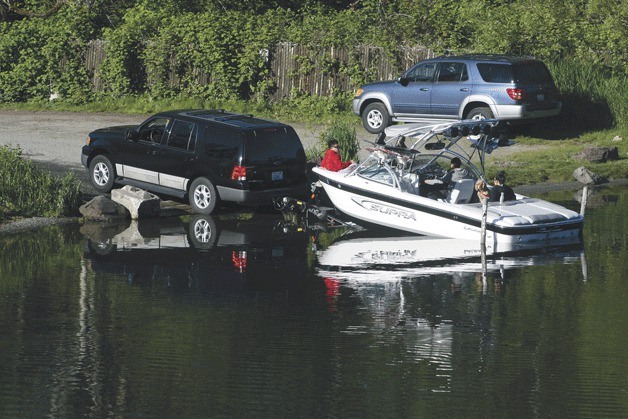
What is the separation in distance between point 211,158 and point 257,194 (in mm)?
1098

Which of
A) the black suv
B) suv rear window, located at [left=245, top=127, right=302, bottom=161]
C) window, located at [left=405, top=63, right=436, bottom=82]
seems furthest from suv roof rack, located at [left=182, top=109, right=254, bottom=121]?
window, located at [left=405, top=63, right=436, bottom=82]

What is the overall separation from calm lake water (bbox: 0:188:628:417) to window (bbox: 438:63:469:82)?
10.00 m

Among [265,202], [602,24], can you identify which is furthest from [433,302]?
[602,24]

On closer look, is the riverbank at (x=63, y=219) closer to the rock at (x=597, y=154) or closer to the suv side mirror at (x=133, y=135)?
the suv side mirror at (x=133, y=135)

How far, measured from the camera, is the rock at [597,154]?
2903cm

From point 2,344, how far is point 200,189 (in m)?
9.07

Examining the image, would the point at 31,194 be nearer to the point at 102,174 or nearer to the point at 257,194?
the point at 102,174

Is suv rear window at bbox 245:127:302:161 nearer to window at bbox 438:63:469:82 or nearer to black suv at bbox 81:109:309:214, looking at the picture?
black suv at bbox 81:109:309:214

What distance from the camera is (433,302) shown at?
16.6 m

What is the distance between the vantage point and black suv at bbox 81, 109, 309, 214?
22.5 m

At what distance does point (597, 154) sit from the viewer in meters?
29.0

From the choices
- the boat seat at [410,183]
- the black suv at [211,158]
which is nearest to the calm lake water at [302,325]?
the boat seat at [410,183]

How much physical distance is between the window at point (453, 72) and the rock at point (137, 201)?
10933mm

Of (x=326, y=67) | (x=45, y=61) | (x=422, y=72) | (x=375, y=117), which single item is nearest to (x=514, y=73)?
(x=422, y=72)
